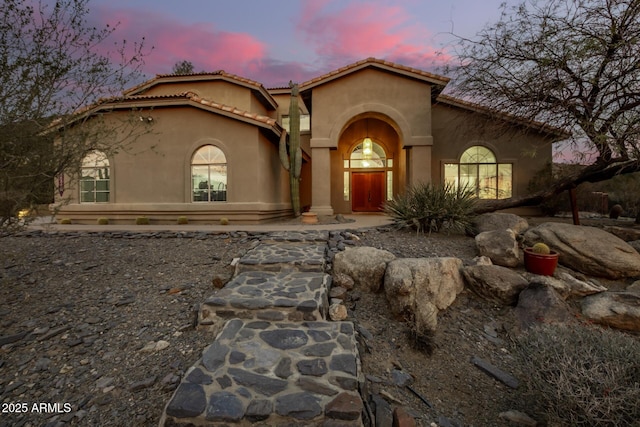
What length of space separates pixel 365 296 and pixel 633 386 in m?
3.20

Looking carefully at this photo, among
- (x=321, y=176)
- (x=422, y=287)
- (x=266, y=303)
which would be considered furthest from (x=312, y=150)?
(x=266, y=303)

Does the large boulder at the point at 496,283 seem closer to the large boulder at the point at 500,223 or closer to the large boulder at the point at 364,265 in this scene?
the large boulder at the point at 364,265

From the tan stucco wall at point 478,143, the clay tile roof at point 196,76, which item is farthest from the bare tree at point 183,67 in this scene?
the tan stucco wall at point 478,143

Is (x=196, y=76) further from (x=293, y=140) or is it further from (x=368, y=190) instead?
(x=368, y=190)

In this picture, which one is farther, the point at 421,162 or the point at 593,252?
the point at 421,162

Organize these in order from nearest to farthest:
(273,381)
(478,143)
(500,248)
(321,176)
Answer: (273,381), (500,248), (321,176), (478,143)

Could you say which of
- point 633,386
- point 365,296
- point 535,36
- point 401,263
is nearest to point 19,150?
point 365,296

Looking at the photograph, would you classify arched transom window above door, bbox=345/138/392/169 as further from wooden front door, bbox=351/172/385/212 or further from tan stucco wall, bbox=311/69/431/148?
tan stucco wall, bbox=311/69/431/148

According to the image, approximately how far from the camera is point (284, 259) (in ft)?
17.8

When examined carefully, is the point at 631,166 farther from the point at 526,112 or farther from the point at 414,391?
the point at 414,391

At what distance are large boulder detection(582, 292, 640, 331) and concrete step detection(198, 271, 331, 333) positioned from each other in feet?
14.2

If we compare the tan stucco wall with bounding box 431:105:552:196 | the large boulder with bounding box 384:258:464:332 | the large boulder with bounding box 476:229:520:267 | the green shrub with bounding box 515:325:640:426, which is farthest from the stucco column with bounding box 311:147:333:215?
the green shrub with bounding box 515:325:640:426

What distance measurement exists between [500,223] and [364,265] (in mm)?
4185

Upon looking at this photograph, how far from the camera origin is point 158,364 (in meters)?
3.34
